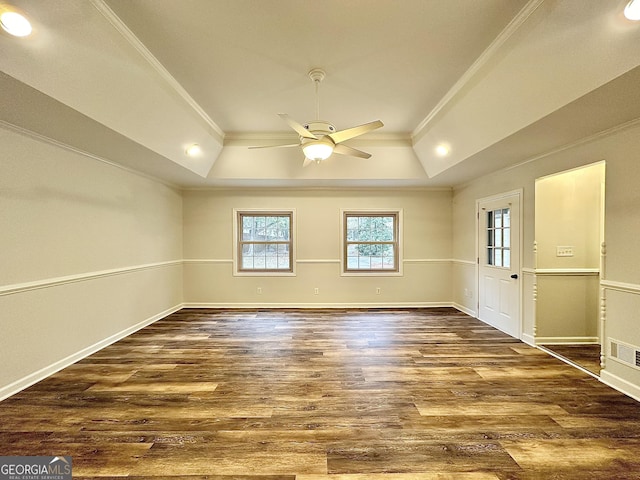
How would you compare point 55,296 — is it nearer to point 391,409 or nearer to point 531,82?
point 391,409

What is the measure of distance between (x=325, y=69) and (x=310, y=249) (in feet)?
11.8

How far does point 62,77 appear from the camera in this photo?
2.10 m

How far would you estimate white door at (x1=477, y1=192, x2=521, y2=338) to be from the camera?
414 centimetres

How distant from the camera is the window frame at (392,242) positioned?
5.94 m

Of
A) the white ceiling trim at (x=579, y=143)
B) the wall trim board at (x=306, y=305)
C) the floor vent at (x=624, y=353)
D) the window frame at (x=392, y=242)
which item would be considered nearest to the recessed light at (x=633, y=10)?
the white ceiling trim at (x=579, y=143)

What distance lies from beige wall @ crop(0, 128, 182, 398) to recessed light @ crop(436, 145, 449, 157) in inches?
176

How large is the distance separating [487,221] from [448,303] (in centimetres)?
193

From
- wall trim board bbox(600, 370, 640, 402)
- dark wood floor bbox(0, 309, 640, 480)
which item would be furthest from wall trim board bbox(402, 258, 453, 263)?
wall trim board bbox(600, 370, 640, 402)

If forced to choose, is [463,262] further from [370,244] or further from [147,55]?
[147,55]

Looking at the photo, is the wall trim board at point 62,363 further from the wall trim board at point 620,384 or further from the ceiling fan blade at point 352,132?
the wall trim board at point 620,384

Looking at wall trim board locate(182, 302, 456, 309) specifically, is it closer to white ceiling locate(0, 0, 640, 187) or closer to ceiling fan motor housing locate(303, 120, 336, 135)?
white ceiling locate(0, 0, 640, 187)

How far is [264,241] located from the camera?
19.8 ft

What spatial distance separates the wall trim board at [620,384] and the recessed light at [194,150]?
5.32m

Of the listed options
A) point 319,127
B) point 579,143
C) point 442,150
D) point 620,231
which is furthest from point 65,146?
point 620,231
